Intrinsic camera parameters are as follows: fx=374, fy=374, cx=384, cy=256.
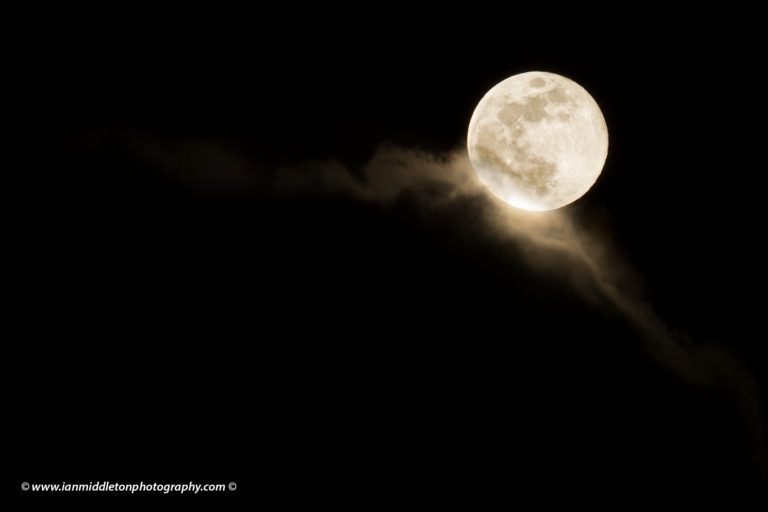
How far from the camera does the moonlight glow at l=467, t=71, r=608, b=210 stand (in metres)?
3.05

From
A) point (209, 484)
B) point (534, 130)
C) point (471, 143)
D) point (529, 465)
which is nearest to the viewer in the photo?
point (534, 130)

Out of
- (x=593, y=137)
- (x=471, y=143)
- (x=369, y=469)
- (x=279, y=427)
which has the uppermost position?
(x=471, y=143)

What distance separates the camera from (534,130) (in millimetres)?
3051

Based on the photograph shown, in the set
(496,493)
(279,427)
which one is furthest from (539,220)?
(279,427)

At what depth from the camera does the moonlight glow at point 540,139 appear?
3.05 m

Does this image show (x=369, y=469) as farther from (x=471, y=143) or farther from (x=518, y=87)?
(x=518, y=87)

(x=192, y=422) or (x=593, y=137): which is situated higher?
(x=593, y=137)

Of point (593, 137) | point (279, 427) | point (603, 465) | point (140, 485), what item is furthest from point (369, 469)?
point (593, 137)

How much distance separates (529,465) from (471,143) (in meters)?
3.69

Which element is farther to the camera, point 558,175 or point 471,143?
point 471,143

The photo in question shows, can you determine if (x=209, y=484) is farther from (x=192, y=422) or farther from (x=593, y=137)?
(x=593, y=137)

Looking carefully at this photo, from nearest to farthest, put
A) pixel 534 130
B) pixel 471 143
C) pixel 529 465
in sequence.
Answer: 1. pixel 534 130
2. pixel 471 143
3. pixel 529 465

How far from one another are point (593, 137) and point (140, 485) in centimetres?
525

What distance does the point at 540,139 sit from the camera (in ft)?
9.98
